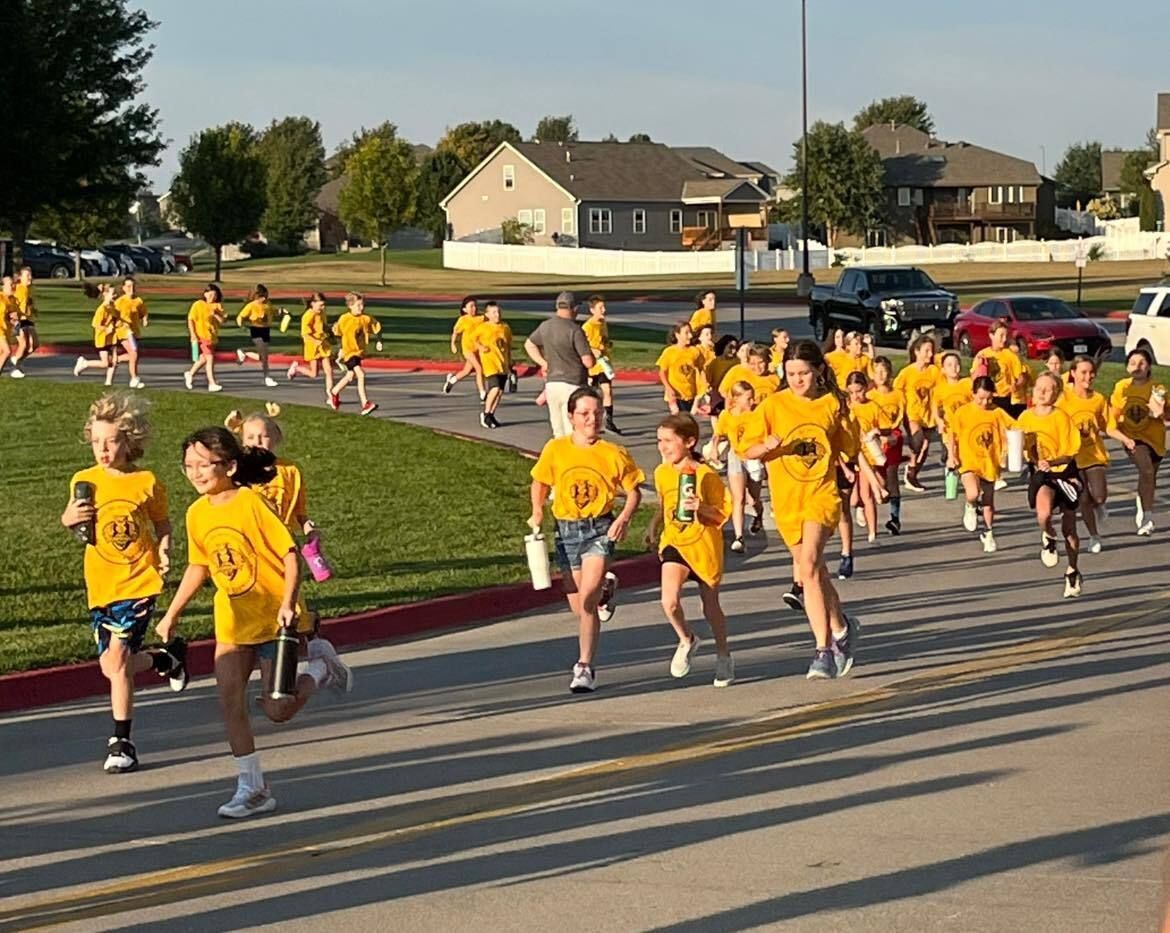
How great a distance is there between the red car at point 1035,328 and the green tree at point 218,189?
4733 cm

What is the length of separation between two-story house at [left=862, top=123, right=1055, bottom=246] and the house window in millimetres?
14570

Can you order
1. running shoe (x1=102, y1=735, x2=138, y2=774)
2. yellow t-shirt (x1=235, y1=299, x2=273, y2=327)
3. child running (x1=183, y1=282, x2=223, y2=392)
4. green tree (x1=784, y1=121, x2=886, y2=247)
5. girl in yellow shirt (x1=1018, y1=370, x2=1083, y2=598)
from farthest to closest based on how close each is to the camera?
green tree (x1=784, y1=121, x2=886, y2=247) < yellow t-shirt (x1=235, y1=299, x2=273, y2=327) < child running (x1=183, y1=282, x2=223, y2=392) < girl in yellow shirt (x1=1018, y1=370, x2=1083, y2=598) < running shoe (x1=102, y1=735, x2=138, y2=774)

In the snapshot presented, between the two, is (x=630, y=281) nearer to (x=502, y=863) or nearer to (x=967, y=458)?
(x=967, y=458)

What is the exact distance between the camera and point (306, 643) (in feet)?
30.6

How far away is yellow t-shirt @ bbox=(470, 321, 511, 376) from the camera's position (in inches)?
1033

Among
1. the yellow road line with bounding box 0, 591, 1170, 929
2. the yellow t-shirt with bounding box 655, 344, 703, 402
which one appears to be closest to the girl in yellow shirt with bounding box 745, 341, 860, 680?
the yellow road line with bounding box 0, 591, 1170, 929

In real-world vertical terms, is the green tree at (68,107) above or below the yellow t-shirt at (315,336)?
above

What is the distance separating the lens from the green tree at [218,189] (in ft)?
272

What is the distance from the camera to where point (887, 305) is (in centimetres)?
4312

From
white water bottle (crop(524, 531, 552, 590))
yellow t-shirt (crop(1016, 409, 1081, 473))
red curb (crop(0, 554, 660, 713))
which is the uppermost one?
yellow t-shirt (crop(1016, 409, 1081, 473))

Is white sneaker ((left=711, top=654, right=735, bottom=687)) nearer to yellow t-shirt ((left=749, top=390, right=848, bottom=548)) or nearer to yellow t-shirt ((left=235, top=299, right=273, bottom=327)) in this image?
yellow t-shirt ((left=749, top=390, right=848, bottom=548))

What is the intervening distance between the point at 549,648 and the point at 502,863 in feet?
17.9

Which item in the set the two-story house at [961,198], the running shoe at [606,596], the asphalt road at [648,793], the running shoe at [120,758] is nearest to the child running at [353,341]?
the asphalt road at [648,793]

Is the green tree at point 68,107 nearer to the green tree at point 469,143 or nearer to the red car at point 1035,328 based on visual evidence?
the red car at point 1035,328
